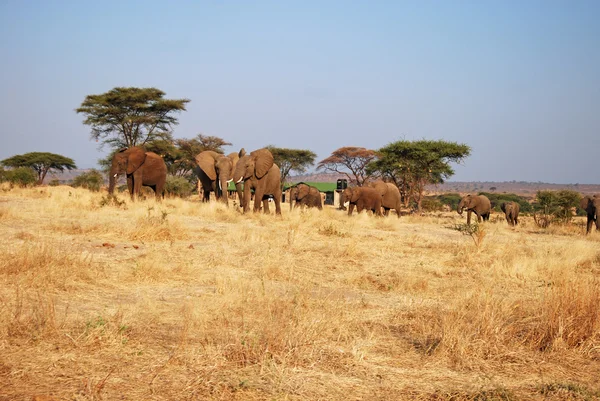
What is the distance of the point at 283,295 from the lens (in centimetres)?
742

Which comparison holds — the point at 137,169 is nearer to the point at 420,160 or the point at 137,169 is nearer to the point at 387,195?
the point at 387,195

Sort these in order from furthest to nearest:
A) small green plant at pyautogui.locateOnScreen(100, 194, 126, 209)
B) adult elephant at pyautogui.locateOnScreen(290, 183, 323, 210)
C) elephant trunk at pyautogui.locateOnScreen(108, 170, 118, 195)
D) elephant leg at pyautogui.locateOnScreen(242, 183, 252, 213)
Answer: adult elephant at pyautogui.locateOnScreen(290, 183, 323, 210)
elephant trunk at pyautogui.locateOnScreen(108, 170, 118, 195)
elephant leg at pyautogui.locateOnScreen(242, 183, 252, 213)
small green plant at pyautogui.locateOnScreen(100, 194, 126, 209)

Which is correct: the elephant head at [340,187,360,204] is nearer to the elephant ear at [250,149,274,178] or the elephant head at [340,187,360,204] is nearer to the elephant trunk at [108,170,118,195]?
the elephant ear at [250,149,274,178]

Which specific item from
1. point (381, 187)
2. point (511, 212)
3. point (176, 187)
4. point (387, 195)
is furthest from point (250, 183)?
point (176, 187)

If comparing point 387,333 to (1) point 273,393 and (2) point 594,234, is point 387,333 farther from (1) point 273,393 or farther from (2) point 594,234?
(2) point 594,234

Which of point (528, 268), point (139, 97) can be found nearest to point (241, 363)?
point (528, 268)

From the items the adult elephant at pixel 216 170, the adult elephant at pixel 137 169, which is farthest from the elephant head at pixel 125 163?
the adult elephant at pixel 216 170

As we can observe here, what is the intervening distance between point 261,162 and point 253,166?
295 millimetres

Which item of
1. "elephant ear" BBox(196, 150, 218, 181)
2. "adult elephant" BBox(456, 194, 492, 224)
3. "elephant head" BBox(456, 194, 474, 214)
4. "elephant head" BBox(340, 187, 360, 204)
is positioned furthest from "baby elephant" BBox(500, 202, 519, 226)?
"elephant ear" BBox(196, 150, 218, 181)

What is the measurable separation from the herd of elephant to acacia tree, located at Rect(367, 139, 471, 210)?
36.0 ft

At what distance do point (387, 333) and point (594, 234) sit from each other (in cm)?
1536

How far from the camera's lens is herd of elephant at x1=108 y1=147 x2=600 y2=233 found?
63.5 feet

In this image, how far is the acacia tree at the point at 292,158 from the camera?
53344 mm

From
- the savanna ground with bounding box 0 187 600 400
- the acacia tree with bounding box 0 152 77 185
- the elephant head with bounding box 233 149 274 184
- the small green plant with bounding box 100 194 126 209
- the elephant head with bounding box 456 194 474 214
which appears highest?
the acacia tree with bounding box 0 152 77 185
